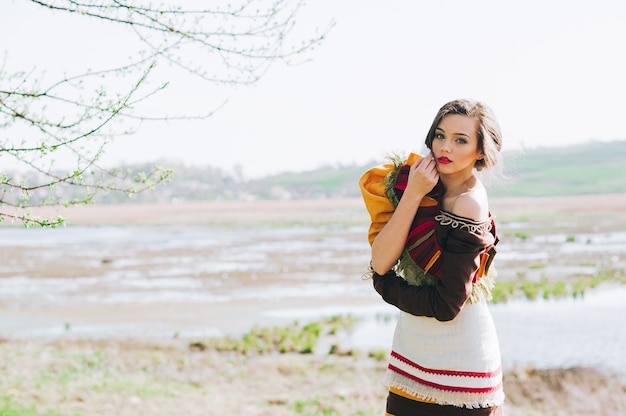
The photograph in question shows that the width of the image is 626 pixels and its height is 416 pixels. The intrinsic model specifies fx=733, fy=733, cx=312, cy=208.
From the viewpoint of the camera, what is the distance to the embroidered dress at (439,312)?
2.16 m

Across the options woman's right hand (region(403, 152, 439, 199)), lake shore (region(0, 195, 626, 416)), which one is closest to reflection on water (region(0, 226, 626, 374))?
lake shore (region(0, 195, 626, 416))

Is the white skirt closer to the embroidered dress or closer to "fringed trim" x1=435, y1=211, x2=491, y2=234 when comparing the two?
the embroidered dress

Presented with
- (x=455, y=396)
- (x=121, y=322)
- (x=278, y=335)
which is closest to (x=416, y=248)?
(x=455, y=396)

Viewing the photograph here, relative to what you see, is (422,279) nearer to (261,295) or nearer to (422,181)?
(422,181)

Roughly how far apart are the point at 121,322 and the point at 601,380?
30.5 ft

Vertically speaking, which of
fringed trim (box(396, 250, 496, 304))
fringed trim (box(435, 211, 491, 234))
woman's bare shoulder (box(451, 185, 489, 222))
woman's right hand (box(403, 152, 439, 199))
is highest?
woman's right hand (box(403, 152, 439, 199))

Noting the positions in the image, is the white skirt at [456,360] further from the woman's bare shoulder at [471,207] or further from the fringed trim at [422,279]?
the woman's bare shoulder at [471,207]

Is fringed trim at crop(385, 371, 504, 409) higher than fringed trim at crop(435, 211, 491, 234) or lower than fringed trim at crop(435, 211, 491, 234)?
lower

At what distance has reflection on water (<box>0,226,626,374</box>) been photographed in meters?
12.4

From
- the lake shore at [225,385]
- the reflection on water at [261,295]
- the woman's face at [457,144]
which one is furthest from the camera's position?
the reflection on water at [261,295]

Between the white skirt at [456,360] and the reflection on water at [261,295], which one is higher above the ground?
the white skirt at [456,360]

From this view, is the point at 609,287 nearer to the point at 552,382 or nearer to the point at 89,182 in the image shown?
the point at 552,382

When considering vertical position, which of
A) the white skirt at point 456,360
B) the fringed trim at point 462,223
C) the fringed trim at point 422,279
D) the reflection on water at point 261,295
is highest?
the fringed trim at point 462,223

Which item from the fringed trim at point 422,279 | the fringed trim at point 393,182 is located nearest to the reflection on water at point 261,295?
the fringed trim at point 422,279
